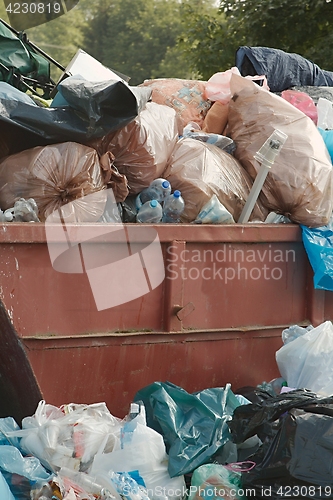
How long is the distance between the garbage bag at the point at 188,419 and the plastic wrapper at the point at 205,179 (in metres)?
0.87

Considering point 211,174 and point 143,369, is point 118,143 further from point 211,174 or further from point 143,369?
point 143,369

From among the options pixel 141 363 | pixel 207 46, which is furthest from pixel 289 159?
pixel 207 46

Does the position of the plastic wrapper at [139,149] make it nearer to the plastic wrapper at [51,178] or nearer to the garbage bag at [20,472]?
the plastic wrapper at [51,178]

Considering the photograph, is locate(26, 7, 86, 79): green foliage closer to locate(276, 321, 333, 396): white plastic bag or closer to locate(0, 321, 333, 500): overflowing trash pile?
locate(276, 321, 333, 396): white plastic bag

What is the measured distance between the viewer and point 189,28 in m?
11.6

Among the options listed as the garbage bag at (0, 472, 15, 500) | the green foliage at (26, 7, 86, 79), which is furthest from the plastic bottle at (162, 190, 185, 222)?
the green foliage at (26, 7, 86, 79)

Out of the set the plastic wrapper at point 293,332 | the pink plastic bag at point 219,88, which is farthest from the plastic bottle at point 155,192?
the pink plastic bag at point 219,88

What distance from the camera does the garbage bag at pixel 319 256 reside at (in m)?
3.39

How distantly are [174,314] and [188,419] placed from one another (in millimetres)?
486

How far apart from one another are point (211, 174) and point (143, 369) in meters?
1.04

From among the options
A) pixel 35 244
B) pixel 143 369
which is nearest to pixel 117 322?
pixel 143 369

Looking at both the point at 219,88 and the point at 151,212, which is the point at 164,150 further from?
the point at 219,88

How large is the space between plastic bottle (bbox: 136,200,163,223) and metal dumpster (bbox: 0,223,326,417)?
0.44ft

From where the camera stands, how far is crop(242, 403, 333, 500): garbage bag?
2.39 meters
